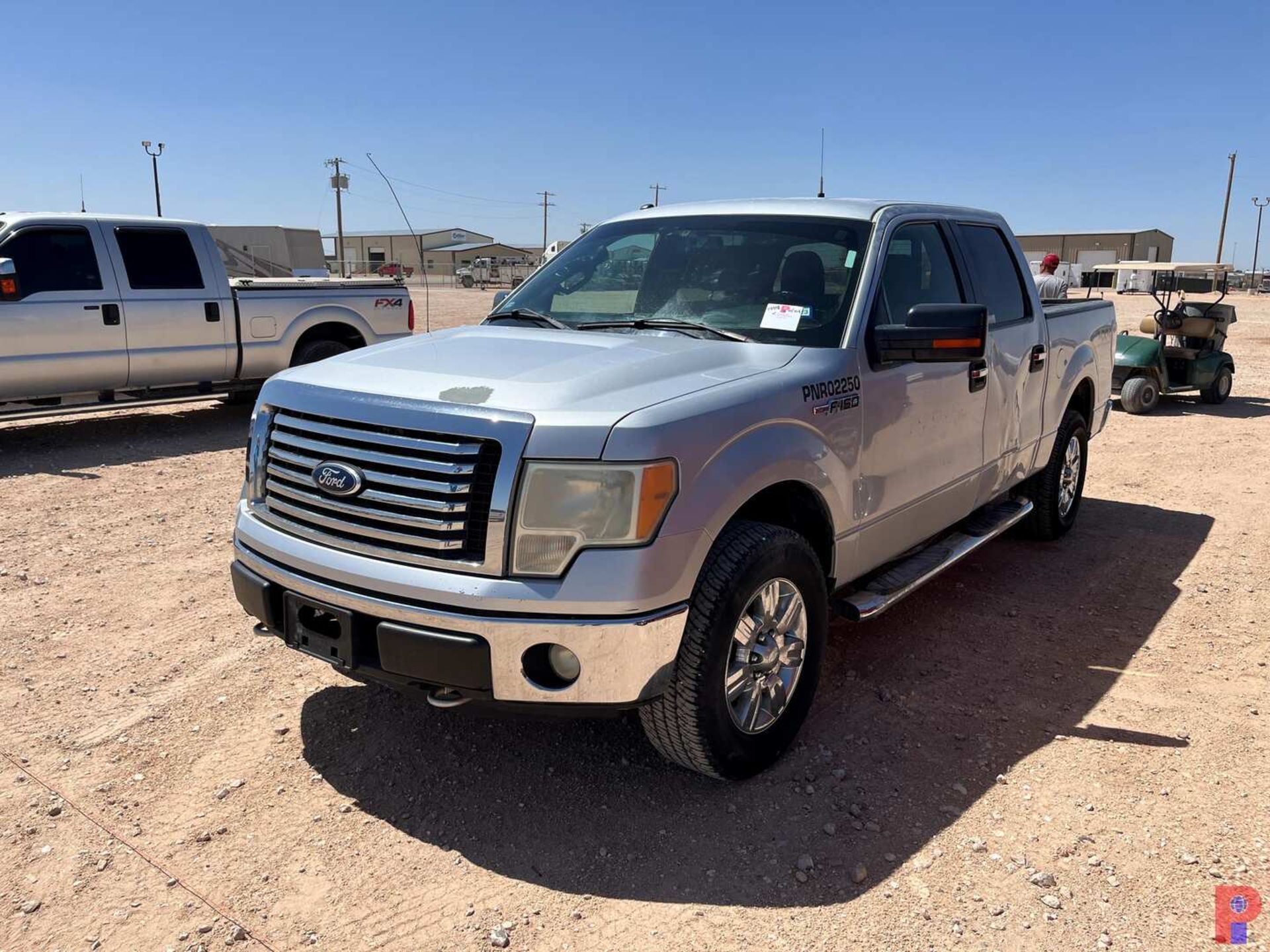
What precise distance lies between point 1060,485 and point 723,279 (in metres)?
3.24

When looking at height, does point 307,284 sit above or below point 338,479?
above

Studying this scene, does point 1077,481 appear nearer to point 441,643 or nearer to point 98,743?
point 441,643

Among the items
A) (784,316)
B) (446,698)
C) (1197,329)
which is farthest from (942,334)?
(1197,329)

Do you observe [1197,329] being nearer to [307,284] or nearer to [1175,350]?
[1175,350]

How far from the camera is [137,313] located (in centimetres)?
895

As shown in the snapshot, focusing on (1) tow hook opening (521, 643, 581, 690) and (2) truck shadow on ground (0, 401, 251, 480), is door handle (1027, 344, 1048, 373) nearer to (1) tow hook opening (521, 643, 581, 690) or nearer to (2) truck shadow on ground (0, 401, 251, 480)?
(1) tow hook opening (521, 643, 581, 690)

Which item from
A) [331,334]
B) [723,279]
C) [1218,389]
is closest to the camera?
[723,279]

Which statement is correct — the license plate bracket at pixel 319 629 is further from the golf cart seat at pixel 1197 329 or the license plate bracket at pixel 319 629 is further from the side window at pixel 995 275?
the golf cart seat at pixel 1197 329

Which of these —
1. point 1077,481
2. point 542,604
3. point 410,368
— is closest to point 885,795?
Answer: point 542,604

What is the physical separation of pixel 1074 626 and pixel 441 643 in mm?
3428

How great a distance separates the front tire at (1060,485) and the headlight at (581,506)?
13.1ft

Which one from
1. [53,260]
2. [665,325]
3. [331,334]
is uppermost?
[53,260]

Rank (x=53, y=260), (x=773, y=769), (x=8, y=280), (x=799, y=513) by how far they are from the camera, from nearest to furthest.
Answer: (x=773, y=769), (x=799, y=513), (x=8, y=280), (x=53, y=260)

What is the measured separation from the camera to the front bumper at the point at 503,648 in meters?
2.77
